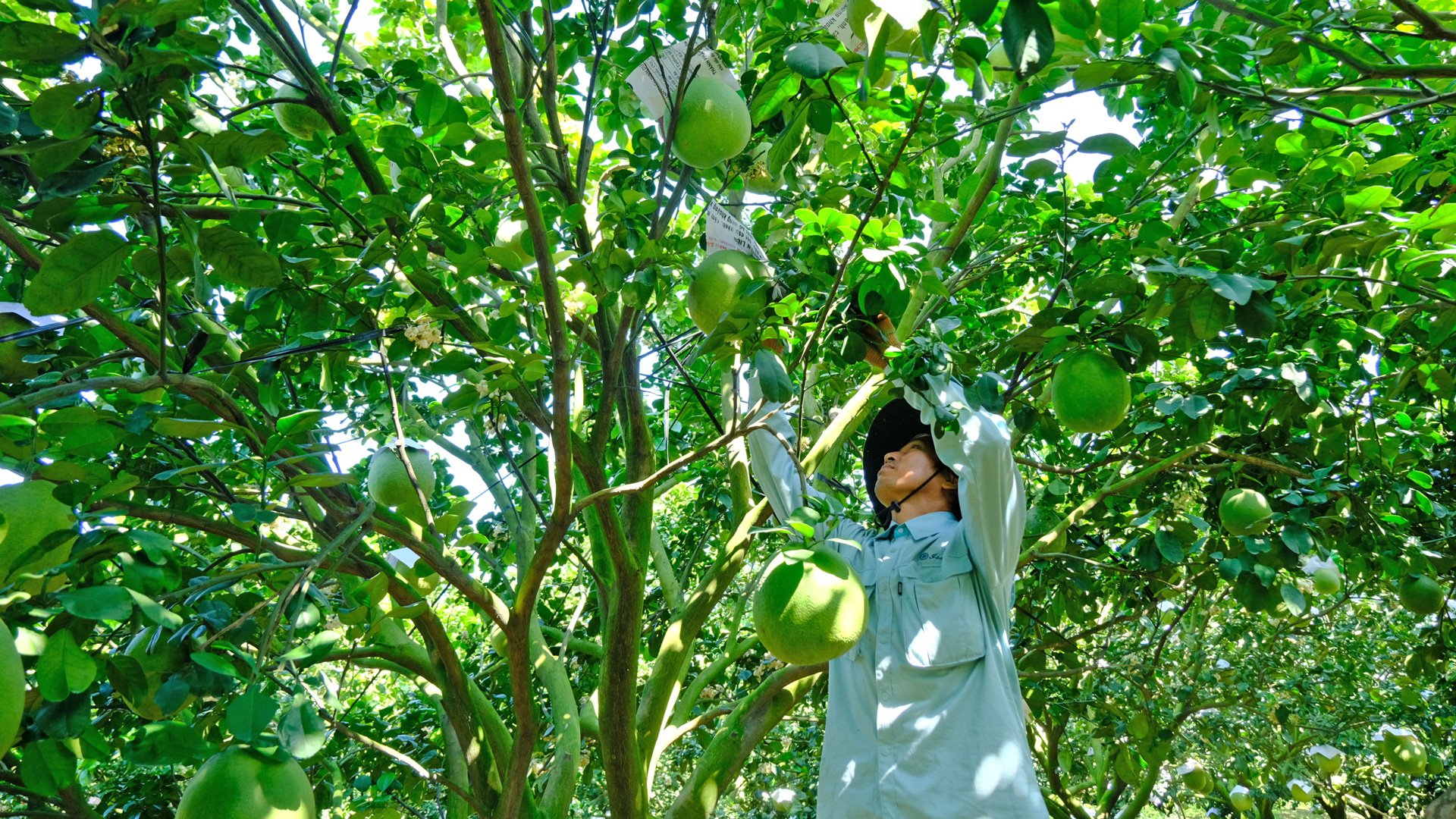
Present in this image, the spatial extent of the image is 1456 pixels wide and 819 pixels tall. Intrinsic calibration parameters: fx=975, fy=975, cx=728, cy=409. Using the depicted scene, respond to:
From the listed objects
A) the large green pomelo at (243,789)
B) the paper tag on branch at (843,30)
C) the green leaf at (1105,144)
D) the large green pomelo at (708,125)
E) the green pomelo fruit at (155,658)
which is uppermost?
the paper tag on branch at (843,30)

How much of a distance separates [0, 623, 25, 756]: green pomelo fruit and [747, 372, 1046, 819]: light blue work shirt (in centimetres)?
113

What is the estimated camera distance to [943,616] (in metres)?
2.03

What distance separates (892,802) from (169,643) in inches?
51.0

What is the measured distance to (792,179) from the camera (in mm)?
2094

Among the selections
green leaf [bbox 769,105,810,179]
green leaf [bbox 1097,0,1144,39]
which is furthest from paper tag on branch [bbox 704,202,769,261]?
green leaf [bbox 1097,0,1144,39]

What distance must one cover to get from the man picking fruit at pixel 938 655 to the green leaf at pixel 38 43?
3.83ft

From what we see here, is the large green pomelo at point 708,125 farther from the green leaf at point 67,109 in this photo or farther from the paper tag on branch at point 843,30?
the green leaf at point 67,109

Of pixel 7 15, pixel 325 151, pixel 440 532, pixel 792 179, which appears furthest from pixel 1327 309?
pixel 7 15

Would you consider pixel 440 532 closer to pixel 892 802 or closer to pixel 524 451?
pixel 892 802

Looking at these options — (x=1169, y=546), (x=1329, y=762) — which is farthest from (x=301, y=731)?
(x=1329, y=762)

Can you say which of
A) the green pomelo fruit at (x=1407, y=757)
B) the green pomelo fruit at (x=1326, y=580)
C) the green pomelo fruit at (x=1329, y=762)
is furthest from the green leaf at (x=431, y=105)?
the green pomelo fruit at (x=1407, y=757)

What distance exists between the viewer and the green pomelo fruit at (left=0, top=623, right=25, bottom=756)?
3.11 ft

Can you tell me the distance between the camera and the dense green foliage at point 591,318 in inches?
49.8

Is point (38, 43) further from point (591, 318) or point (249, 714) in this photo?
point (591, 318)
